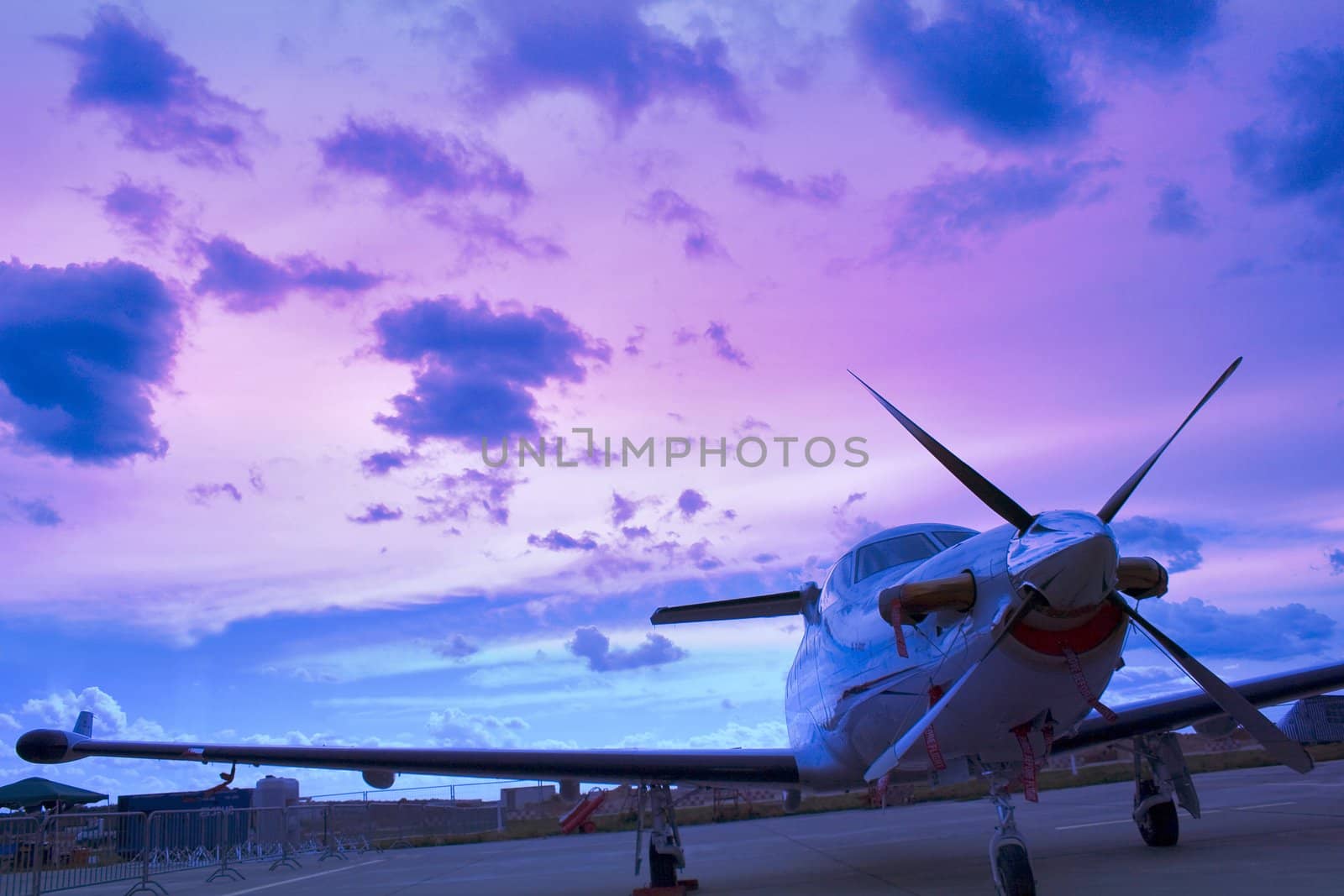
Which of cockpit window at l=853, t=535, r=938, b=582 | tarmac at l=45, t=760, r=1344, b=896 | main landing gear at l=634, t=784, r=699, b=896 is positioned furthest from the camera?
main landing gear at l=634, t=784, r=699, b=896

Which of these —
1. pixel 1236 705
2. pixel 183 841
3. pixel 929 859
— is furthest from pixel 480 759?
pixel 183 841

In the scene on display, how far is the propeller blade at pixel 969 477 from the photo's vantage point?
760 centimetres

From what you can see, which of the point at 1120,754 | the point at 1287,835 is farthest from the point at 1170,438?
the point at 1120,754

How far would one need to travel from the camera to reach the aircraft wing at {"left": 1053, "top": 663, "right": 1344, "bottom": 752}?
10484 mm

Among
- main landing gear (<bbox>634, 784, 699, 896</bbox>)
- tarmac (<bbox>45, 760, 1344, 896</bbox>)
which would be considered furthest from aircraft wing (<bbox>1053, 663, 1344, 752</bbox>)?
main landing gear (<bbox>634, 784, 699, 896</bbox>)

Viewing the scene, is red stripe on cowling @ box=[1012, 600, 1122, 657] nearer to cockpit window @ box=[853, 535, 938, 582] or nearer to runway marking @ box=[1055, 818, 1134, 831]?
cockpit window @ box=[853, 535, 938, 582]

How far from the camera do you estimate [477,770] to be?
12.8m

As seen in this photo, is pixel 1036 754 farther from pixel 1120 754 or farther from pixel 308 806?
pixel 1120 754

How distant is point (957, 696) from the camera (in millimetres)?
7297

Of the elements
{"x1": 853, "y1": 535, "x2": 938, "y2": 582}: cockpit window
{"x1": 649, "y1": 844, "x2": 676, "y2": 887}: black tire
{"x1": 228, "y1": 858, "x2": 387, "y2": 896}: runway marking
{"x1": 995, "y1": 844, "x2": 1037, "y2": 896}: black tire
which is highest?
{"x1": 853, "y1": 535, "x2": 938, "y2": 582}: cockpit window

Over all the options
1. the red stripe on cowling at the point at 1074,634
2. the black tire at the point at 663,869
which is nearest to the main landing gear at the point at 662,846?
the black tire at the point at 663,869

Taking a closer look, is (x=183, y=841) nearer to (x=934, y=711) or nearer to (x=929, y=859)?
(x=929, y=859)

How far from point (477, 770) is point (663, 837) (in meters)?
2.83

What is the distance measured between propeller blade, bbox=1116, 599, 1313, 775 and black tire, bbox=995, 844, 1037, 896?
1.93 m
